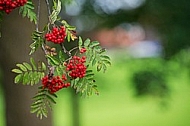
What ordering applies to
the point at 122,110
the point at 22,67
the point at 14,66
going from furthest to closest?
the point at 122,110
the point at 14,66
the point at 22,67

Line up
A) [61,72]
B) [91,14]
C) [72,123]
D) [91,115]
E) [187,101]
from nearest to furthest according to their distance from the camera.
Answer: [61,72], [91,14], [72,123], [187,101], [91,115]

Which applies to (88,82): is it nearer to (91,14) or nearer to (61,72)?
(61,72)

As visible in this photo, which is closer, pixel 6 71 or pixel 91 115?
pixel 6 71

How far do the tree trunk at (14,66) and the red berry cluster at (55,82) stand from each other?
1.22 metres

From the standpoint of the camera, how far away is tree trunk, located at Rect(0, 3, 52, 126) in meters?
2.38

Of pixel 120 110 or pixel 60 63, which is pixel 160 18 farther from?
pixel 120 110

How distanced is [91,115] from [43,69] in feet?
24.4

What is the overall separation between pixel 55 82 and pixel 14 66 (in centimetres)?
152

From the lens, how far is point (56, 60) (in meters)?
1.12

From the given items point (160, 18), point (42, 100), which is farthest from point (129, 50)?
point (42, 100)

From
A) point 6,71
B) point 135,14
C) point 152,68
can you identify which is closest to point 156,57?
point 152,68

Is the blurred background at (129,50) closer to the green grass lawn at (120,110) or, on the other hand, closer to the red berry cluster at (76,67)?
the green grass lawn at (120,110)

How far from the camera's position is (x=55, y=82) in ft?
3.57

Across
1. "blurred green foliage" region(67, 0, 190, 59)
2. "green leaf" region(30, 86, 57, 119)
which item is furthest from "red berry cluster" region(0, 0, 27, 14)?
"blurred green foliage" region(67, 0, 190, 59)
